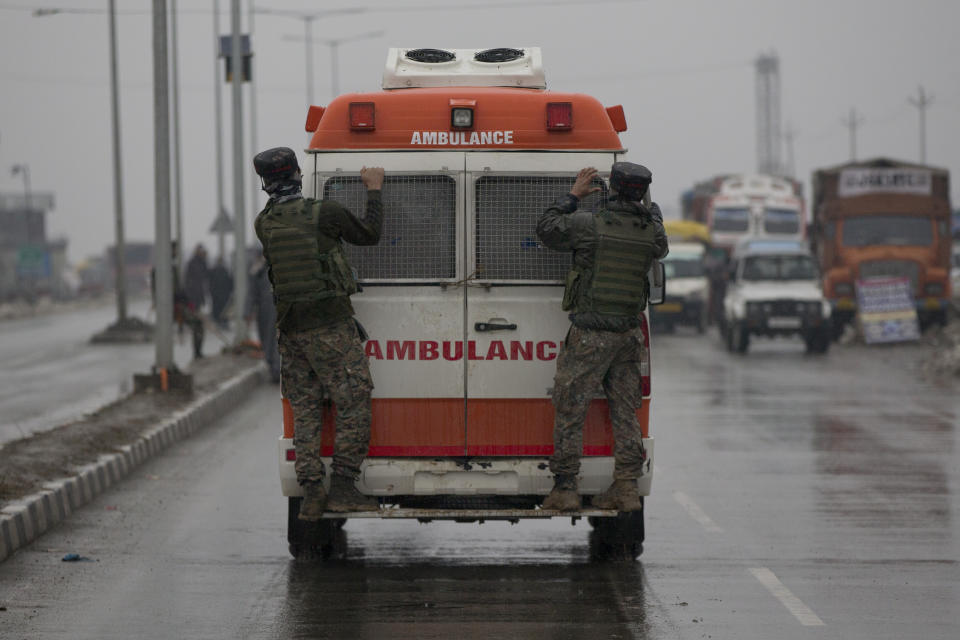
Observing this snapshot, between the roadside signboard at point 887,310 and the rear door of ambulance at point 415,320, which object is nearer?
the rear door of ambulance at point 415,320

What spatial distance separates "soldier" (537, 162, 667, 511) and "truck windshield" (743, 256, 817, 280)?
79.0 ft

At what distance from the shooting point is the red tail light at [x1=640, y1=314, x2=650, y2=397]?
8.43 m

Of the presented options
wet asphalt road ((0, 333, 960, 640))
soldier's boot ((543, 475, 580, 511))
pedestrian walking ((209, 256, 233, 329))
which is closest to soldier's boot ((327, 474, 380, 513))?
wet asphalt road ((0, 333, 960, 640))

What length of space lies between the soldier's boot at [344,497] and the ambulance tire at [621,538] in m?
1.45

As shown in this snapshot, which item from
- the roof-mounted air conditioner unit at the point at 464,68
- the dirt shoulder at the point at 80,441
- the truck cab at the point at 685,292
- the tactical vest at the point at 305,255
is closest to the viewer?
the tactical vest at the point at 305,255

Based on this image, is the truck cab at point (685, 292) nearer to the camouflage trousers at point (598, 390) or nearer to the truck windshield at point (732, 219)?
the truck windshield at point (732, 219)

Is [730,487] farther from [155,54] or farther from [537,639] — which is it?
[155,54]

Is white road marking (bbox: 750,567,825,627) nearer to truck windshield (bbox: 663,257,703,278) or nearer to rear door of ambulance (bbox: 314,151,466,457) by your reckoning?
rear door of ambulance (bbox: 314,151,466,457)

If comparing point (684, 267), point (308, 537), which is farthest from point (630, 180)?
point (684, 267)

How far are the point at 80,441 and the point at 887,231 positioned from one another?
78.5 ft

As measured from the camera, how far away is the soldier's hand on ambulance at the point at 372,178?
8.19 metres

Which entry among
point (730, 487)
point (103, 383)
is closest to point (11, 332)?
point (103, 383)

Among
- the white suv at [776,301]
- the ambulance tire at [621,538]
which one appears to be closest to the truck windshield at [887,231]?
the white suv at [776,301]

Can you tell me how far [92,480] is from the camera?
11883 mm
